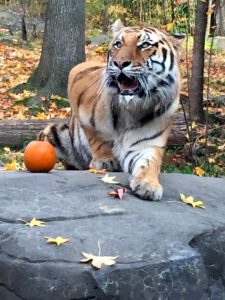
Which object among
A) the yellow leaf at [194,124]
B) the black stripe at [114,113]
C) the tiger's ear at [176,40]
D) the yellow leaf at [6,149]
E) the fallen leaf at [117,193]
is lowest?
the yellow leaf at [6,149]

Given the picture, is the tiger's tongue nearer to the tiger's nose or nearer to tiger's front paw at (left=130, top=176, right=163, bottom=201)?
the tiger's nose

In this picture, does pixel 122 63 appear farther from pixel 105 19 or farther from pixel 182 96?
pixel 105 19

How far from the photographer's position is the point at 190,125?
7348mm

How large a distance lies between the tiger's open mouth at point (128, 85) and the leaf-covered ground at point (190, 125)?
2.20 meters

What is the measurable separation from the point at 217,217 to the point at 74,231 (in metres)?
1.17

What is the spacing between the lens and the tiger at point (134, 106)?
4809 millimetres

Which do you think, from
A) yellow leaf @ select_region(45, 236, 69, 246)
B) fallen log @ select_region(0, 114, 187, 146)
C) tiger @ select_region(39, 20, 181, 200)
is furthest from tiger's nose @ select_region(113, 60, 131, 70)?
fallen log @ select_region(0, 114, 187, 146)

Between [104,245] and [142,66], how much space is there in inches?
71.7

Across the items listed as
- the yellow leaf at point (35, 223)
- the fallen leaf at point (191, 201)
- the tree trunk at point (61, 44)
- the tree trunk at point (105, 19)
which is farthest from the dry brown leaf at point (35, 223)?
the tree trunk at point (105, 19)

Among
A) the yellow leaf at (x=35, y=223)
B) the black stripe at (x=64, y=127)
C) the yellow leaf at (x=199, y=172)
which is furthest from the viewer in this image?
the yellow leaf at (x=199, y=172)

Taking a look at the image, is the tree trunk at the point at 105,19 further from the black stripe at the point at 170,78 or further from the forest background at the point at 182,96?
the black stripe at the point at 170,78

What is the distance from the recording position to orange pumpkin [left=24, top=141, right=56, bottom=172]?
494 centimetres

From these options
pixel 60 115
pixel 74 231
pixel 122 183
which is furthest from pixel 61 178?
pixel 60 115

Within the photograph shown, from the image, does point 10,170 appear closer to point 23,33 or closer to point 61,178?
point 61,178
